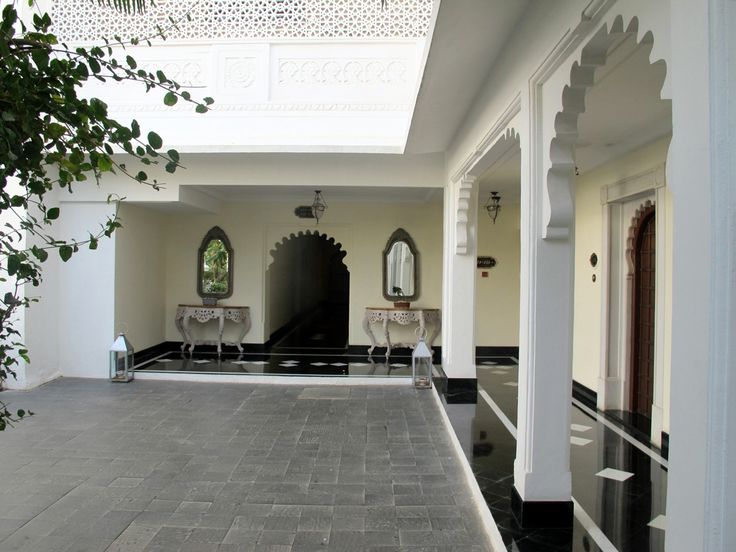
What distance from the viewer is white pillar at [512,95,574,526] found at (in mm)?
2699

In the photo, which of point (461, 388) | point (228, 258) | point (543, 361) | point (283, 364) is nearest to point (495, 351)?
point (461, 388)

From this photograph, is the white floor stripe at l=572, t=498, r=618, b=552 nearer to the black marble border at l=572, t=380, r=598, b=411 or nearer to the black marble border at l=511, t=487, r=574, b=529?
the black marble border at l=511, t=487, r=574, b=529

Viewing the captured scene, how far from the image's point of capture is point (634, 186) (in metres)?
4.99

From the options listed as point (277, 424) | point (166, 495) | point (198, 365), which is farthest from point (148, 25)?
point (166, 495)

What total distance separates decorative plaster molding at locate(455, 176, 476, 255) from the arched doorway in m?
3.75

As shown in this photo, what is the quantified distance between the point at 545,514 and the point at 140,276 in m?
7.55

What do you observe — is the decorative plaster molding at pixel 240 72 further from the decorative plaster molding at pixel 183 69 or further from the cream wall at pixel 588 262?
the cream wall at pixel 588 262

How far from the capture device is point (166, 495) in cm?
366

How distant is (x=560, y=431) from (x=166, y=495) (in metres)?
2.85

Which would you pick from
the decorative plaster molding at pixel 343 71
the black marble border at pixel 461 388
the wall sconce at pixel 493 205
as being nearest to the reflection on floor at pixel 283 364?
the black marble border at pixel 461 388

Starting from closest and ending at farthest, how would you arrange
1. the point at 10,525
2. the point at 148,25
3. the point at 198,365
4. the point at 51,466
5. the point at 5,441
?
the point at 10,525 < the point at 51,466 < the point at 5,441 < the point at 148,25 < the point at 198,365

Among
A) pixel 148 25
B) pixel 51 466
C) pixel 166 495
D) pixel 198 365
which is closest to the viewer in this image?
pixel 166 495

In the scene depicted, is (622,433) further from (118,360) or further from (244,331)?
(118,360)

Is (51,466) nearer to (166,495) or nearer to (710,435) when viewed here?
(166,495)
